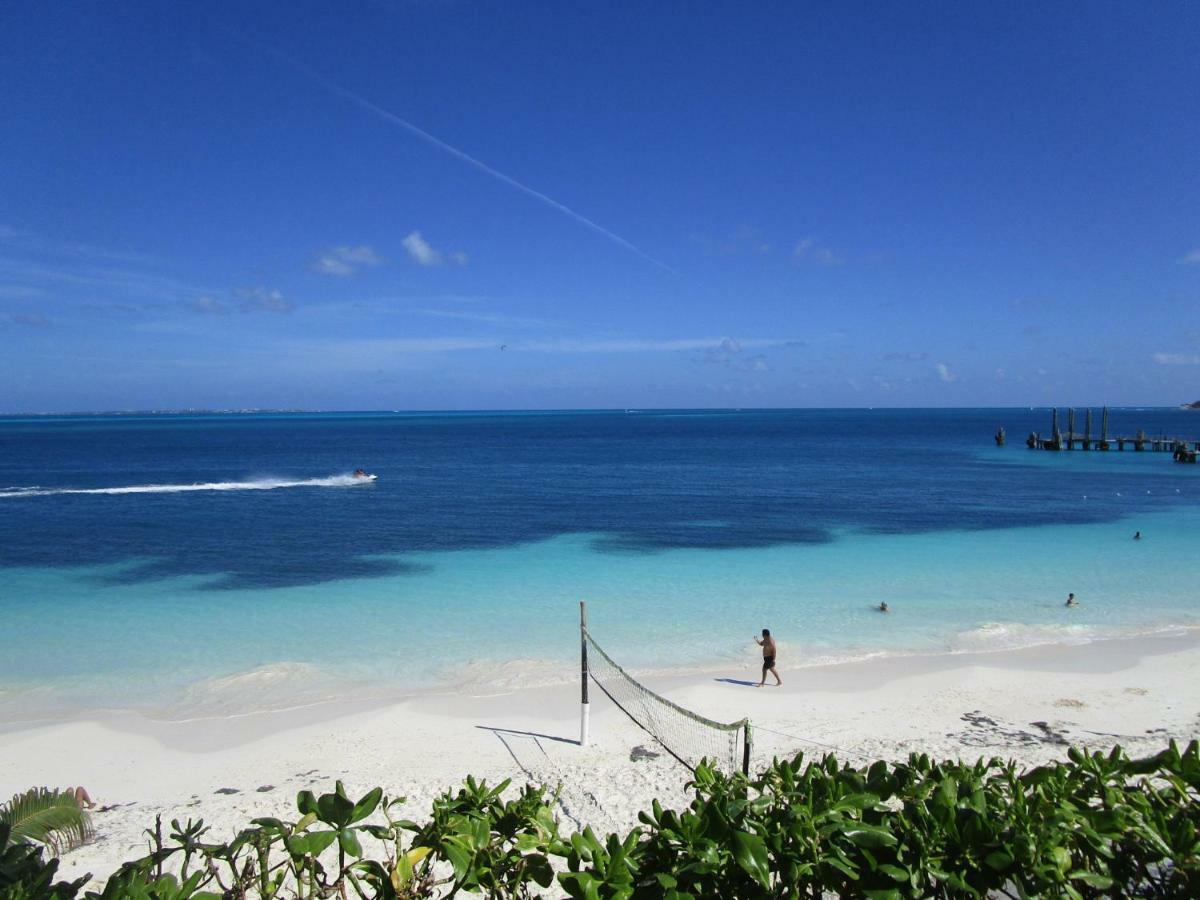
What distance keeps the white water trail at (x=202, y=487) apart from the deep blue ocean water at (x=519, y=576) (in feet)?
2.40

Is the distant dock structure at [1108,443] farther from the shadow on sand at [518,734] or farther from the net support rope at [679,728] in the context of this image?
the shadow on sand at [518,734]

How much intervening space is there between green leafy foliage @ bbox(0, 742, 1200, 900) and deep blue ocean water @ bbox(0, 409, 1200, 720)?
12.0 meters

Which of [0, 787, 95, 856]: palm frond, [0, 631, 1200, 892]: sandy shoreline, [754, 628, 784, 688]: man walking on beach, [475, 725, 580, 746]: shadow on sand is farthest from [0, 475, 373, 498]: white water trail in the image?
[0, 787, 95, 856]: palm frond

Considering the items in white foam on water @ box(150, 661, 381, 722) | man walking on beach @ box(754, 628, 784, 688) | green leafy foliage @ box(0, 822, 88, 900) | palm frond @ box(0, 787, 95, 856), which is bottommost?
white foam on water @ box(150, 661, 381, 722)

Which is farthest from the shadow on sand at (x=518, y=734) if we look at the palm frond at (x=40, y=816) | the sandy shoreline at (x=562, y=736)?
the palm frond at (x=40, y=816)

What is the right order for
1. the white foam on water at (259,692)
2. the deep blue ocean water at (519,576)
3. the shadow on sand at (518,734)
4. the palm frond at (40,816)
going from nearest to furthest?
the palm frond at (40,816)
the shadow on sand at (518,734)
the white foam on water at (259,692)
the deep blue ocean water at (519,576)

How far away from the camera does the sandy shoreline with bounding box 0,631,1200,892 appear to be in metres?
9.98

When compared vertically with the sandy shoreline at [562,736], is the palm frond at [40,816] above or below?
above

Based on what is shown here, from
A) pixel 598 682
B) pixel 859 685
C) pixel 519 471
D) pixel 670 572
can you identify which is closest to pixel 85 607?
pixel 598 682

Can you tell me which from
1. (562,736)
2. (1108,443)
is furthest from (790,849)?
(1108,443)

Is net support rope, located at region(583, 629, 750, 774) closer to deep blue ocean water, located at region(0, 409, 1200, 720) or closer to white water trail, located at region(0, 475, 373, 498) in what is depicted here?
Result: deep blue ocean water, located at region(0, 409, 1200, 720)

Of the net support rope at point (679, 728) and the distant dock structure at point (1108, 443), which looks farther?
the distant dock structure at point (1108, 443)

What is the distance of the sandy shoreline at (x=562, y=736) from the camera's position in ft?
32.7

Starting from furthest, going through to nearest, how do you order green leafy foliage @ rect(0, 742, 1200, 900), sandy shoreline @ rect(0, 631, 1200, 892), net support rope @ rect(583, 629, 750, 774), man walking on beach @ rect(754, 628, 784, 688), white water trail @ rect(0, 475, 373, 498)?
white water trail @ rect(0, 475, 373, 498) < man walking on beach @ rect(754, 628, 784, 688) < net support rope @ rect(583, 629, 750, 774) < sandy shoreline @ rect(0, 631, 1200, 892) < green leafy foliage @ rect(0, 742, 1200, 900)
